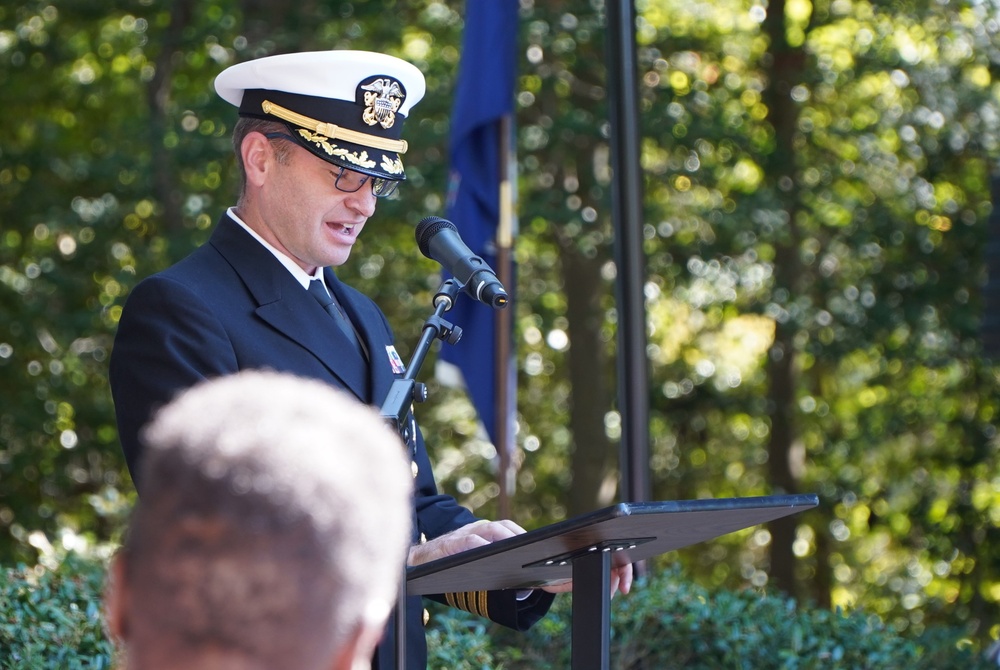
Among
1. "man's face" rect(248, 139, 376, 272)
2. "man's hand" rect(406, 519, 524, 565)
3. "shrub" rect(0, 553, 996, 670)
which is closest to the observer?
"man's hand" rect(406, 519, 524, 565)

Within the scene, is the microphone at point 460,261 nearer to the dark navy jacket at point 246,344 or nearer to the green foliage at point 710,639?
the dark navy jacket at point 246,344

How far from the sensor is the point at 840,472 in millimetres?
10961

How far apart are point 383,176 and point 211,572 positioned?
70.6 inches

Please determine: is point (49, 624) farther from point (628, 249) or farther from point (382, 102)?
point (628, 249)

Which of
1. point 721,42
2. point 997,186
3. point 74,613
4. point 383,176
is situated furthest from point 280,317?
point 721,42

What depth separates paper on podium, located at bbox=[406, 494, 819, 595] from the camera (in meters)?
1.89

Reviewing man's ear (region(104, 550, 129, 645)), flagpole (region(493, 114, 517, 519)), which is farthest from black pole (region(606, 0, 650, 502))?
man's ear (region(104, 550, 129, 645))

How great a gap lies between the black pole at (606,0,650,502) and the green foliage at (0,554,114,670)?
2.12 m

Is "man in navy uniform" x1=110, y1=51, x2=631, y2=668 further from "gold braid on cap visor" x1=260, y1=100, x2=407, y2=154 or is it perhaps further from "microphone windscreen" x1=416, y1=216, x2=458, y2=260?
"microphone windscreen" x1=416, y1=216, x2=458, y2=260

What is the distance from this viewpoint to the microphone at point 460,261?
2.38 meters

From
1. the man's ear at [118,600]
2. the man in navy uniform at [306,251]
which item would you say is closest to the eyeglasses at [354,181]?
the man in navy uniform at [306,251]

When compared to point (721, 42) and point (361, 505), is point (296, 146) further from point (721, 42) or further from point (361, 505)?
point (721, 42)

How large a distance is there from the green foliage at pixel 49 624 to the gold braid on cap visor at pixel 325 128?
1.52m

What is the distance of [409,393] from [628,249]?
3.05 meters
